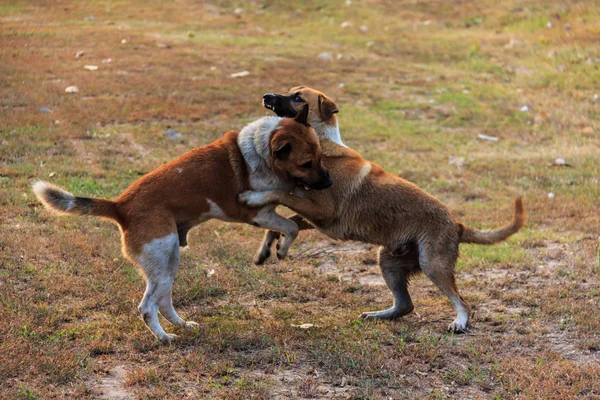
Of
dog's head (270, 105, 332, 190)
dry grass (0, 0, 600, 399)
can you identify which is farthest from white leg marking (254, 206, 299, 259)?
dry grass (0, 0, 600, 399)

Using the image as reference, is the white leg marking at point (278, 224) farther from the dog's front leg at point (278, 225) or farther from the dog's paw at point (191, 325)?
the dog's paw at point (191, 325)

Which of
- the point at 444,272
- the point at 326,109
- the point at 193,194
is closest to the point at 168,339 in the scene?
the point at 193,194

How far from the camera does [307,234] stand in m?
9.09

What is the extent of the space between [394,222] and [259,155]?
143 centimetres

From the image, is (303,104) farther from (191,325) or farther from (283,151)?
(191,325)

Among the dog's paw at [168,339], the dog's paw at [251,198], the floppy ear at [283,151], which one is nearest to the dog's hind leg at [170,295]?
the dog's paw at [168,339]

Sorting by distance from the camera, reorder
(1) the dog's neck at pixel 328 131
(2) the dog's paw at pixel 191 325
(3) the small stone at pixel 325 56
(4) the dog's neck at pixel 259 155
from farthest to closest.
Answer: (3) the small stone at pixel 325 56
(1) the dog's neck at pixel 328 131
(4) the dog's neck at pixel 259 155
(2) the dog's paw at pixel 191 325

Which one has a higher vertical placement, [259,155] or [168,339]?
[259,155]

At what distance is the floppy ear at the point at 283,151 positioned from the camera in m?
6.23

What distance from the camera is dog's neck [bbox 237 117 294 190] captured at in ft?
20.9

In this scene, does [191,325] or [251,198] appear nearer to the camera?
[191,325]

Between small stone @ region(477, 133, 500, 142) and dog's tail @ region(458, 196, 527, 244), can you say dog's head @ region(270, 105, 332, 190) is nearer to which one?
dog's tail @ region(458, 196, 527, 244)

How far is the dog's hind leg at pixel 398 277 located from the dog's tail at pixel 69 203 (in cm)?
258

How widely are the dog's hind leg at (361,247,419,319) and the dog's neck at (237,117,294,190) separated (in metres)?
1.28
